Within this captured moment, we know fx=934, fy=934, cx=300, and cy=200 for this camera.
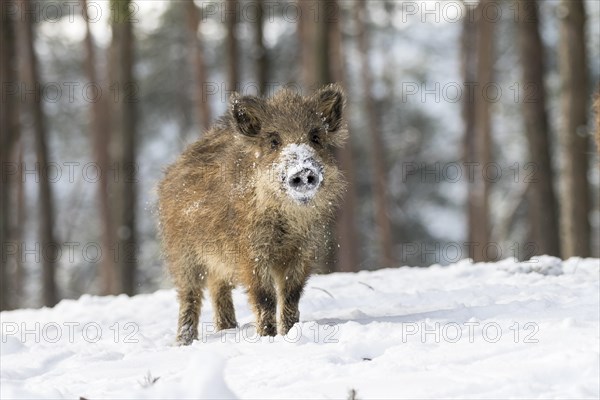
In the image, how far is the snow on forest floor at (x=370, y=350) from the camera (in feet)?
15.9

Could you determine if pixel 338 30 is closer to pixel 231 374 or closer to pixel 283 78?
pixel 283 78

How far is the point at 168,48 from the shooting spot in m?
31.8

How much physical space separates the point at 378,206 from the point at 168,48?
391 inches

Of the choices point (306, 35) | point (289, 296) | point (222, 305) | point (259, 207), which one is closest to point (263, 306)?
point (289, 296)

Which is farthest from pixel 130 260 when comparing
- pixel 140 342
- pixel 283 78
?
pixel 283 78

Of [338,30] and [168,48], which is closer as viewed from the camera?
[338,30]

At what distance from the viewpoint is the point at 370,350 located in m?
5.91

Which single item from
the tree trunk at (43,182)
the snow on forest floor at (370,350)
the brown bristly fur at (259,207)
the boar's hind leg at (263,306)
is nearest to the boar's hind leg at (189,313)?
the brown bristly fur at (259,207)

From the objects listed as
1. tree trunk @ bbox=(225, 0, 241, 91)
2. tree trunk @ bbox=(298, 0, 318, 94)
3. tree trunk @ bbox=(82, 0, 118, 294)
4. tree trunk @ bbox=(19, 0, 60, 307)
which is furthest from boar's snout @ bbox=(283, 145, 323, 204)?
tree trunk @ bbox=(298, 0, 318, 94)

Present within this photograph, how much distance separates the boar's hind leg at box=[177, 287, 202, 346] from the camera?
28.0 ft

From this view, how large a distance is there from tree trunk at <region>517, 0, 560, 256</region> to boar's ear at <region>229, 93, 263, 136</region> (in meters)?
7.91

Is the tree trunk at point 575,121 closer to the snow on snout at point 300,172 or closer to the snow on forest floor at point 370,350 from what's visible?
the snow on forest floor at point 370,350

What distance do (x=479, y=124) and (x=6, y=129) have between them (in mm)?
12383

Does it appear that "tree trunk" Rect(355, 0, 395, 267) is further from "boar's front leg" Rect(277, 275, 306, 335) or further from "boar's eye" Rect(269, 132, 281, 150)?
"boar's eye" Rect(269, 132, 281, 150)
